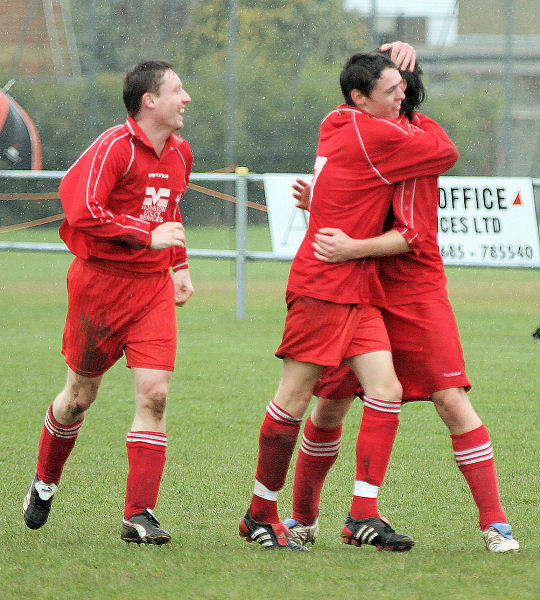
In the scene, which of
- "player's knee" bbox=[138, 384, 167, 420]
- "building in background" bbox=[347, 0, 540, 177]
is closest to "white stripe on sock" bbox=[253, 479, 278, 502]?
"player's knee" bbox=[138, 384, 167, 420]

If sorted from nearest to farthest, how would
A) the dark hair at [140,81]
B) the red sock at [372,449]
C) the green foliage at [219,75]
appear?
1. the red sock at [372,449]
2. the dark hair at [140,81]
3. the green foliage at [219,75]

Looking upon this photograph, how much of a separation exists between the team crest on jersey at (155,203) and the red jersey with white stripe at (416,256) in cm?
90

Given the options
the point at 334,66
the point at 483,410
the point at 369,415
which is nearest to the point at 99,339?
the point at 369,415

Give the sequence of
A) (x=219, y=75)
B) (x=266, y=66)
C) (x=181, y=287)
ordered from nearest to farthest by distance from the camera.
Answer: (x=181, y=287) < (x=219, y=75) < (x=266, y=66)

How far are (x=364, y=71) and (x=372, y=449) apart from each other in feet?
4.40

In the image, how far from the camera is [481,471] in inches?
165

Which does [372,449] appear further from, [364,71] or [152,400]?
[364,71]

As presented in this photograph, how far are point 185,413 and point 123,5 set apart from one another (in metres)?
15.8

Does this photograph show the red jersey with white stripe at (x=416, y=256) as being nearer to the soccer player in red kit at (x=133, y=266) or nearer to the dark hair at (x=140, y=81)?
the soccer player in red kit at (x=133, y=266)

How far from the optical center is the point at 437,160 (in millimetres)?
4145

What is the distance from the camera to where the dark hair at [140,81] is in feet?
14.7

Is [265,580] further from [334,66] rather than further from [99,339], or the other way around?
[334,66]

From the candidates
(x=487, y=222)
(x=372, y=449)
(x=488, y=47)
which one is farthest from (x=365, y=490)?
(x=488, y=47)

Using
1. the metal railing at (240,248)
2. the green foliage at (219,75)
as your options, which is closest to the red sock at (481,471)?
the metal railing at (240,248)
